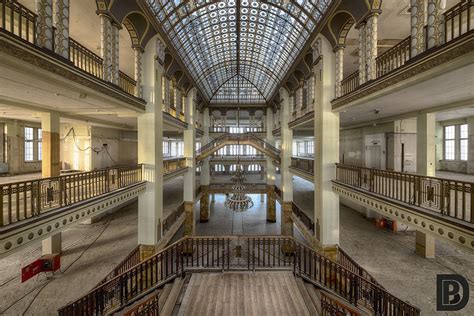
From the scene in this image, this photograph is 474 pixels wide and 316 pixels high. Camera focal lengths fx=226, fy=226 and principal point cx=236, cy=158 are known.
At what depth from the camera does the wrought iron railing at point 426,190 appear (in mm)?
4776

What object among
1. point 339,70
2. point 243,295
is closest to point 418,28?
point 339,70

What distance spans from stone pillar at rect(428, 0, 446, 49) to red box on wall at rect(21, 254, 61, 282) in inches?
549

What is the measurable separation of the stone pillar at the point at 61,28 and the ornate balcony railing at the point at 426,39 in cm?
857

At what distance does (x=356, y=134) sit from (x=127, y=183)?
52.3 feet

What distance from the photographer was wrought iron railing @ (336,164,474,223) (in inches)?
188

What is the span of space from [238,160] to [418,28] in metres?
7.82

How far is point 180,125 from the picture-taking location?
50.6ft

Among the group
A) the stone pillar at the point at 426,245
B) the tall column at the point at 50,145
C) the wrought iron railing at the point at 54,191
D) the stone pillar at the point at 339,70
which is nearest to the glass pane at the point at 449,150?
the stone pillar at the point at 426,245

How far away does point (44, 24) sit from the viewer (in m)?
5.24

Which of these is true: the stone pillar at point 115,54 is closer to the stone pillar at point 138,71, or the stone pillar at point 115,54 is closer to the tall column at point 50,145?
the stone pillar at point 138,71

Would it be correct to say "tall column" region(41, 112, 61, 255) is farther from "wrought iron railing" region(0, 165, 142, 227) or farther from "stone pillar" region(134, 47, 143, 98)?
"stone pillar" region(134, 47, 143, 98)

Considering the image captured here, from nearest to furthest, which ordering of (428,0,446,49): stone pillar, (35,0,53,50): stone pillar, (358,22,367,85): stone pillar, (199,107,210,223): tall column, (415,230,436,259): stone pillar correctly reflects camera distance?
(35,0,53,50): stone pillar → (428,0,446,49): stone pillar → (358,22,367,85): stone pillar → (415,230,436,259): stone pillar → (199,107,210,223): tall column

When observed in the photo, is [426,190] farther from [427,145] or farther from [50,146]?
[50,146]

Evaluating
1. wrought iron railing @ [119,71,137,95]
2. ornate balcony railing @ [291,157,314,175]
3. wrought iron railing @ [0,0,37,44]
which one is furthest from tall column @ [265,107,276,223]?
wrought iron railing @ [0,0,37,44]
